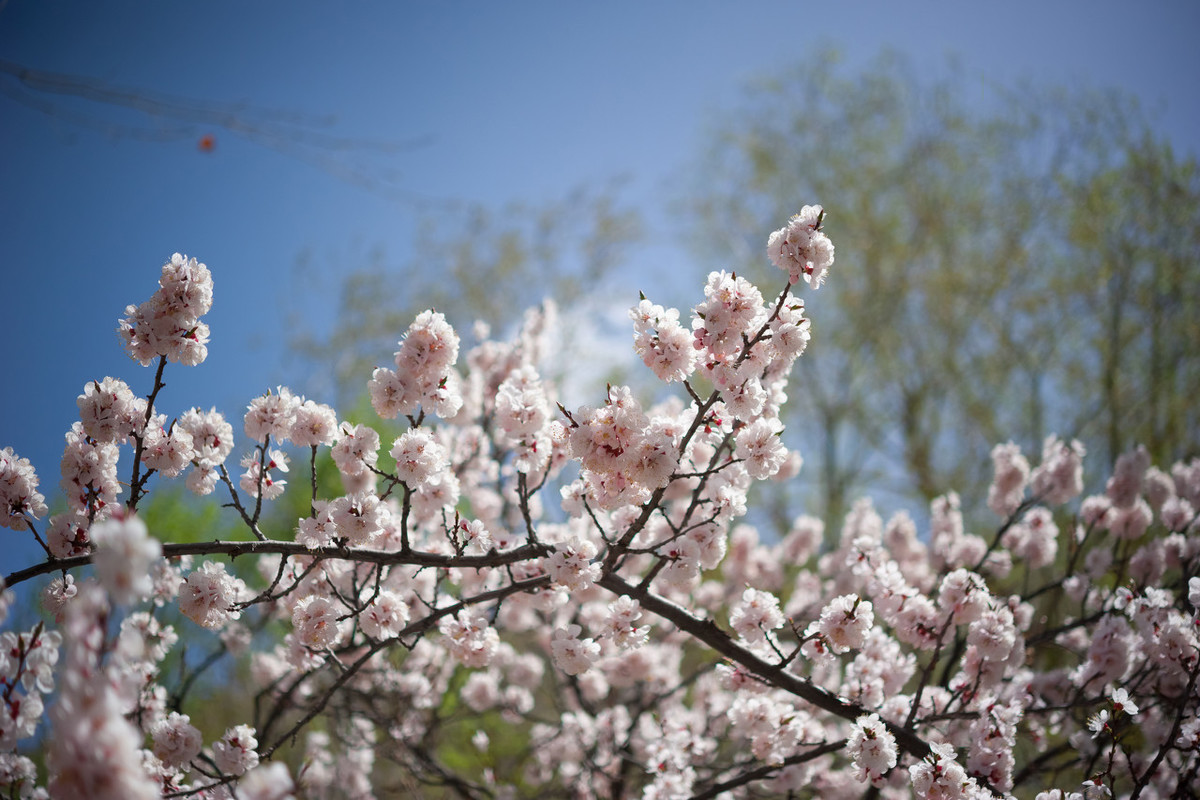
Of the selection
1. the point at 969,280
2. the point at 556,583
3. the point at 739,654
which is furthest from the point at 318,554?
the point at 969,280

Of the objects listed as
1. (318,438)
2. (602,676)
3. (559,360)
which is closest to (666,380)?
(318,438)

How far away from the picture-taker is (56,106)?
2.06 meters

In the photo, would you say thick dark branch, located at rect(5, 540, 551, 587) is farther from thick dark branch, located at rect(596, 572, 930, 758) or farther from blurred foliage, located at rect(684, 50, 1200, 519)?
blurred foliage, located at rect(684, 50, 1200, 519)

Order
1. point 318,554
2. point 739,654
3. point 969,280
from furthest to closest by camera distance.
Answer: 1. point 969,280
2. point 739,654
3. point 318,554

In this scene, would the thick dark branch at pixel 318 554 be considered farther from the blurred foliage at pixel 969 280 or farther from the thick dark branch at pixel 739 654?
the blurred foliage at pixel 969 280

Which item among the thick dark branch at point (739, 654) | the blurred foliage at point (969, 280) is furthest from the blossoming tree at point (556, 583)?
the blurred foliage at point (969, 280)

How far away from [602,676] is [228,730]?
2250mm

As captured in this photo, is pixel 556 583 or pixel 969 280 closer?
pixel 556 583

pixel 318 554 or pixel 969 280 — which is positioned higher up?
pixel 969 280

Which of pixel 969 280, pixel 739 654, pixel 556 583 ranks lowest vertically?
pixel 739 654

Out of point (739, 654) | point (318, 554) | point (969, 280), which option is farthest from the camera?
point (969, 280)

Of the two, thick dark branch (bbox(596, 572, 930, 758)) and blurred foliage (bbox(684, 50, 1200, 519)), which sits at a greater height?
blurred foliage (bbox(684, 50, 1200, 519))

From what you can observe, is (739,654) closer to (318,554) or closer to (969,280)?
(318,554)

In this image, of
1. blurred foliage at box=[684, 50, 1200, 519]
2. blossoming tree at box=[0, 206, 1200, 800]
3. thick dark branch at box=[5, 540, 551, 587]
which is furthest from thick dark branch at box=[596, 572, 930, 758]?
blurred foliage at box=[684, 50, 1200, 519]
